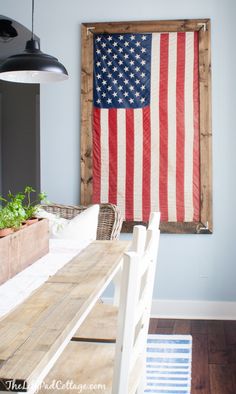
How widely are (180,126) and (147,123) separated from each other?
262 mm

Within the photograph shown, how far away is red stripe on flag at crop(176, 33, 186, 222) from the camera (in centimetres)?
457

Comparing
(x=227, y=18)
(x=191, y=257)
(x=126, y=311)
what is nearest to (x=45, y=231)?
(x=126, y=311)

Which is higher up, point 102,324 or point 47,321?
point 47,321

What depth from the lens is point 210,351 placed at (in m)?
3.86

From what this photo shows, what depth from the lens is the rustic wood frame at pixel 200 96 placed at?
14.9 ft

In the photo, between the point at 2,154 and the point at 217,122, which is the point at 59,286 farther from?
the point at 2,154

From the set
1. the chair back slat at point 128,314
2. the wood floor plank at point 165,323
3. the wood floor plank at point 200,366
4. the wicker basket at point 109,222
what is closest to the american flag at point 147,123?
the wicker basket at point 109,222

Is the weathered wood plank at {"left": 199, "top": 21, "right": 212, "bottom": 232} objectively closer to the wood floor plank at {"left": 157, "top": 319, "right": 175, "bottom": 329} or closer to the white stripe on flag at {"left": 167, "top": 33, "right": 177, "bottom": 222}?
the white stripe on flag at {"left": 167, "top": 33, "right": 177, "bottom": 222}

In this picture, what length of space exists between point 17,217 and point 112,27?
2697mm

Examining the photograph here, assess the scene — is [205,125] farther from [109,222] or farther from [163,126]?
[109,222]

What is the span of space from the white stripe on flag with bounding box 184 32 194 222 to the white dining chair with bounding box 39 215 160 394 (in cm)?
234

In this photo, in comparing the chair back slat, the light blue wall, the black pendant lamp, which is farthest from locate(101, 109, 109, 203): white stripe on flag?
the chair back slat

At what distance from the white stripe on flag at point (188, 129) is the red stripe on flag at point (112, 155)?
0.56 m

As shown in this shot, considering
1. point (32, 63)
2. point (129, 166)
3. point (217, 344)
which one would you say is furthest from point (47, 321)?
point (129, 166)
